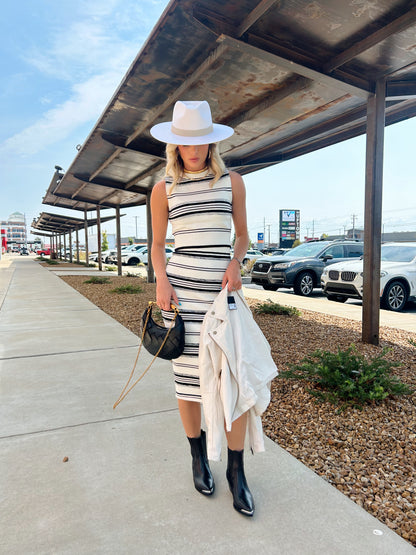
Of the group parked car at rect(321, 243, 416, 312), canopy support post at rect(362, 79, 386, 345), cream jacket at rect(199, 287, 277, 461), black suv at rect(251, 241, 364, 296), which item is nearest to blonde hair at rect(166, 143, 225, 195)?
cream jacket at rect(199, 287, 277, 461)

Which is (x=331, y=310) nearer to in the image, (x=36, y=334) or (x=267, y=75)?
(x=267, y=75)

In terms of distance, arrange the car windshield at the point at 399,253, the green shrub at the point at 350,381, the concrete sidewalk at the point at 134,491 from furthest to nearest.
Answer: the car windshield at the point at 399,253 → the green shrub at the point at 350,381 → the concrete sidewalk at the point at 134,491

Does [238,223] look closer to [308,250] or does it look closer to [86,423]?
[86,423]

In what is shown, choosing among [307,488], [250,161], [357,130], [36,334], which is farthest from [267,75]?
[307,488]

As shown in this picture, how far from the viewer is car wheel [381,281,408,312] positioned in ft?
30.2

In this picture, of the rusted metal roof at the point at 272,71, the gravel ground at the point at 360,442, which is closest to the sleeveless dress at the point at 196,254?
the gravel ground at the point at 360,442

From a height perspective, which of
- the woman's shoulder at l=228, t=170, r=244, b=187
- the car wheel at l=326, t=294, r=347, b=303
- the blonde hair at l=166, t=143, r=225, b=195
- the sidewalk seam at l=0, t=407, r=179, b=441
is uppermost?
the blonde hair at l=166, t=143, r=225, b=195

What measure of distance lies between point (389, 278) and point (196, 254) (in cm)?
814

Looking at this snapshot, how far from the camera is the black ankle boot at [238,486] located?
1.92 metres

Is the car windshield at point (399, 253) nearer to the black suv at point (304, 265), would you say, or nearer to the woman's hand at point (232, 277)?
the black suv at point (304, 265)

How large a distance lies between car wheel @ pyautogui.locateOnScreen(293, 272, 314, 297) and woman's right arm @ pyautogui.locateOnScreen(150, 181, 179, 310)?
10269 mm

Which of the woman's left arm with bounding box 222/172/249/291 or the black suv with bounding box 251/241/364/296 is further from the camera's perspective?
the black suv with bounding box 251/241/364/296

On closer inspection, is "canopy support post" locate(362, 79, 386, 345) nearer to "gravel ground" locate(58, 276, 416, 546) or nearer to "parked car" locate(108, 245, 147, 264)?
"gravel ground" locate(58, 276, 416, 546)

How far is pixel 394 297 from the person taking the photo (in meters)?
9.29
